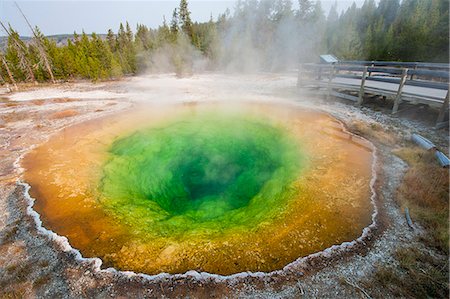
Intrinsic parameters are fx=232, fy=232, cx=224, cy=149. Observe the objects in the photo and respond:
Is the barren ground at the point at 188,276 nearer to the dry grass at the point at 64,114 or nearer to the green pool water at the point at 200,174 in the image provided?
the green pool water at the point at 200,174

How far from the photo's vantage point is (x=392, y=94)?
8.02m

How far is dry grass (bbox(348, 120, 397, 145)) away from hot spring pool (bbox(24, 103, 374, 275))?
0.47 m

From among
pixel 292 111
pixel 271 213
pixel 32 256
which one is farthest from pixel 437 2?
pixel 32 256

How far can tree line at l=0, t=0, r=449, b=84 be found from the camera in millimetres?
21688

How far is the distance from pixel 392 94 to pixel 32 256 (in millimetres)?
10274

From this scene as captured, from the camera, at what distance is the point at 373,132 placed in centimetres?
695

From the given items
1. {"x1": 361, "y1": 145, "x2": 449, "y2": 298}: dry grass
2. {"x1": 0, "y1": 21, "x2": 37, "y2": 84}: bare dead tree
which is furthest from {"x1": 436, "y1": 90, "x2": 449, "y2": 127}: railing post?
{"x1": 0, "y1": 21, "x2": 37, "y2": 84}: bare dead tree

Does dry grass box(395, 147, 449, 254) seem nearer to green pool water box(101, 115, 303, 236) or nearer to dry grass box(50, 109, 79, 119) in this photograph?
green pool water box(101, 115, 303, 236)

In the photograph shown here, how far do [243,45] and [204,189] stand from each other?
24017mm

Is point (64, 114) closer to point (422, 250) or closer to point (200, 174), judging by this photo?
point (200, 174)

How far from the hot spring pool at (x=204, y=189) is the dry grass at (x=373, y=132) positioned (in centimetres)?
47

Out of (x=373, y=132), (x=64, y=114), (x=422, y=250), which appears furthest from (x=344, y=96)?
(x=64, y=114)

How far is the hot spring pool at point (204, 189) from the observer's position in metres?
3.33

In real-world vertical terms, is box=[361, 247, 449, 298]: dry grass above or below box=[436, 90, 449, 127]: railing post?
below
